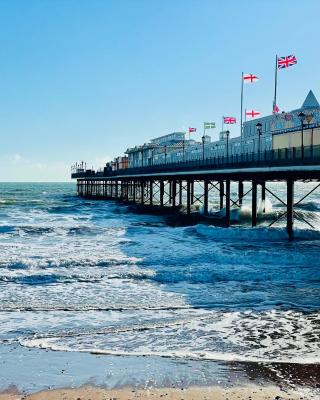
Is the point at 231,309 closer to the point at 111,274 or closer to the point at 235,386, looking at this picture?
the point at 235,386

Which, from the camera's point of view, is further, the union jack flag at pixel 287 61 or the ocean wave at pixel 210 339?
the union jack flag at pixel 287 61

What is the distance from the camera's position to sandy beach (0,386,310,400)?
7.64 m

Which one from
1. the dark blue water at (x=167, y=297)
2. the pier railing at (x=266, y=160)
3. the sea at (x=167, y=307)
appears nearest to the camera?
the sea at (x=167, y=307)

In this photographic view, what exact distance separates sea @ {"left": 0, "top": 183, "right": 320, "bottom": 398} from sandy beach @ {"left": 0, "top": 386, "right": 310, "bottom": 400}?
0.37 meters

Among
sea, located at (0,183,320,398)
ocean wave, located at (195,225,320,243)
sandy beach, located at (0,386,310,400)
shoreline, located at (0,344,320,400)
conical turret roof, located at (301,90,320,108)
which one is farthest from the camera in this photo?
conical turret roof, located at (301,90,320,108)

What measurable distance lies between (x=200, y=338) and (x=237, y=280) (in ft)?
21.0

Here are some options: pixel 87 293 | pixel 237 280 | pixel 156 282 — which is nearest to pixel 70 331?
pixel 87 293

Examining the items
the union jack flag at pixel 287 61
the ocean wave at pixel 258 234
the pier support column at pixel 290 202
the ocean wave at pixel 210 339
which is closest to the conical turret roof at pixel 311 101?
the union jack flag at pixel 287 61

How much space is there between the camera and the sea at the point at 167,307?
937 cm

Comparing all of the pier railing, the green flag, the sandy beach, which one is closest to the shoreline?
the sandy beach

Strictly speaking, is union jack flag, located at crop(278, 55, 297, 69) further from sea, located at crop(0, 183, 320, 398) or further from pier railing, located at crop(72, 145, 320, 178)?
sea, located at crop(0, 183, 320, 398)

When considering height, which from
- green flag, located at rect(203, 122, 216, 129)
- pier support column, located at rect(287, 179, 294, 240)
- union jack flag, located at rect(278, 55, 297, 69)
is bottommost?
pier support column, located at rect(287, 179, 294, 240)

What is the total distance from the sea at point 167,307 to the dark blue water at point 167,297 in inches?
1.2

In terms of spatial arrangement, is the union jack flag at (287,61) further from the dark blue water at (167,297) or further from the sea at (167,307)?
the sea at (167,307)
